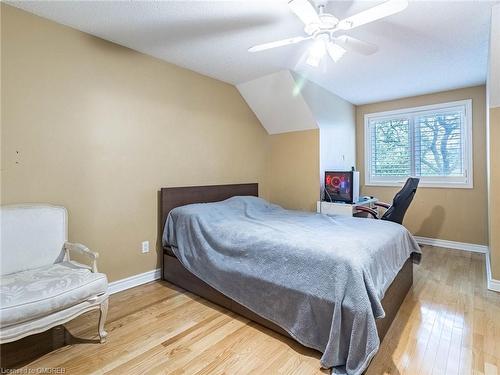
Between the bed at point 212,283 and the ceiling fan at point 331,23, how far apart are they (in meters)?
1.61

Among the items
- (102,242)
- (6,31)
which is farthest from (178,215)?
(6,31)

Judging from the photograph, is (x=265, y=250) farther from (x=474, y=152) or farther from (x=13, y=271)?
(x=474, y=152)

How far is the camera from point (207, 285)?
91.4 inches

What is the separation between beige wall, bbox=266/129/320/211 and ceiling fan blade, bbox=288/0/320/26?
2.18m

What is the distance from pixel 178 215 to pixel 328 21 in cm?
211

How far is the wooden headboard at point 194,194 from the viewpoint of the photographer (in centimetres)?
286

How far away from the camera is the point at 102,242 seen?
2.46m

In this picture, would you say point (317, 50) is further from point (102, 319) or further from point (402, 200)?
point (102, 319)

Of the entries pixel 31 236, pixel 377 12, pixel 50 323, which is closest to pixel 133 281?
pixel 31 236

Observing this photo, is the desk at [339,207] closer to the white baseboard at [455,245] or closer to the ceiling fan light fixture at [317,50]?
the white baseboard at [455,245]

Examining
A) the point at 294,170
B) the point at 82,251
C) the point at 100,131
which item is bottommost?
the point at 82,251

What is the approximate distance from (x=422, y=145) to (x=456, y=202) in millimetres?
967

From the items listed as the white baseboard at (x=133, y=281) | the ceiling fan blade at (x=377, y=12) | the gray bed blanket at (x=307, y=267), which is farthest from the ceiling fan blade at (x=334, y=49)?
the white baseboard at (x=133, y=281)

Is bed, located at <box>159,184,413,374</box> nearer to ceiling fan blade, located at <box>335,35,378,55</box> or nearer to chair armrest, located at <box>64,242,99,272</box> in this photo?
chair armrest, located at <box>64,242,99,272</box>
